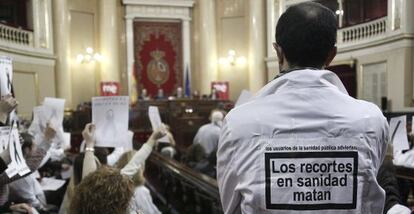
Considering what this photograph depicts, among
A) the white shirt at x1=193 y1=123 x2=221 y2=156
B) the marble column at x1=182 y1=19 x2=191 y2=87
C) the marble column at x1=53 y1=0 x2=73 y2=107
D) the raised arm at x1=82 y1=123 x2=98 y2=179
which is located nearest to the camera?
the raised arm at x1=82 y1=123 x2=98 y2=179

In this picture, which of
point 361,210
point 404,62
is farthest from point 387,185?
point 404,62

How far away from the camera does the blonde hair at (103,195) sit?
1550 mm

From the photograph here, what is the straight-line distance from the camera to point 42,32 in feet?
28.0

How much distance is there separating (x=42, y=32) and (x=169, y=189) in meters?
5.78

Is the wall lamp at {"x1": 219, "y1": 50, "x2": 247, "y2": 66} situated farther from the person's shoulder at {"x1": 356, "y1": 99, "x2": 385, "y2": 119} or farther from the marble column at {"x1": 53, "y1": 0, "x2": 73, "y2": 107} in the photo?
→ the person's shoulder at {"x1": 356, "y1": 99, "x2": 385, "y2": 119}

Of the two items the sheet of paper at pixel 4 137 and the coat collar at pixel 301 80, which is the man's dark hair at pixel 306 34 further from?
the sheet of paper at pixel 4 137

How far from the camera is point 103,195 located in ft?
5.16

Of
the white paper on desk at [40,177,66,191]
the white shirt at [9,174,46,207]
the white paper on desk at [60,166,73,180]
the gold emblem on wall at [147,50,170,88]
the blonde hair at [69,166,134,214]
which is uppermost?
the gold emblem on wall at [147,50,170,88]

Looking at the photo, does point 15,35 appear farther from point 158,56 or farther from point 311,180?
point 311,180

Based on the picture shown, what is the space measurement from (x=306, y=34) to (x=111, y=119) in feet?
6.53

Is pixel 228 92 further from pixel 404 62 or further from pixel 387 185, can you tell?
pixel 387 185

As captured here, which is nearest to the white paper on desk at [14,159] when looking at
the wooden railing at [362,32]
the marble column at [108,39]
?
the wooden railing at [362,32]

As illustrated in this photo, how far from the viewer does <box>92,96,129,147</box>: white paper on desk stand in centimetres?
270

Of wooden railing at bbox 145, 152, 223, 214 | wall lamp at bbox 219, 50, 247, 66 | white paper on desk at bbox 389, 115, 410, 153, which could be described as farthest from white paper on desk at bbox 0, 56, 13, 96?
wall lamp at bbox 219, 50, 247, 66
